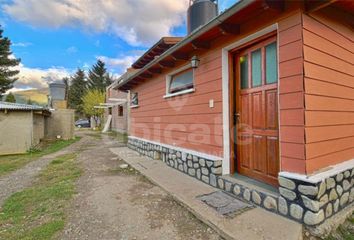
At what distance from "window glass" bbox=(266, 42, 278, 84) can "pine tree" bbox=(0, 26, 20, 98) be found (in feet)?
108

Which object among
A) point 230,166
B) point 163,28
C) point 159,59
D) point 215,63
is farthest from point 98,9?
point 230,166

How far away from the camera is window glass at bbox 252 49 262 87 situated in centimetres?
358

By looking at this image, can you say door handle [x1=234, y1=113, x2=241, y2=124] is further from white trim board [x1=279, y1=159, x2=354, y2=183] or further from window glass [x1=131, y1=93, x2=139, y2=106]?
window glass [x1=131, y1=93, x2=139, y2=106]

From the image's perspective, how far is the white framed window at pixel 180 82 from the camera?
208 inches

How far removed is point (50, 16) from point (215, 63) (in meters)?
10.5

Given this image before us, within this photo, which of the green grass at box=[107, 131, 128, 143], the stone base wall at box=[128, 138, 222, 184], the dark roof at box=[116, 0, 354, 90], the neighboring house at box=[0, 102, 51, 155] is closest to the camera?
the dark roof at box=[116, 0, 354, 90]

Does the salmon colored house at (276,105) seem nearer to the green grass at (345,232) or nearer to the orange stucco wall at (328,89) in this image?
the orange stucco wall at (328,89)

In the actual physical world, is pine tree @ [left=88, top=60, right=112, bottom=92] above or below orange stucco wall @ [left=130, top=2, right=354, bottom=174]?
above

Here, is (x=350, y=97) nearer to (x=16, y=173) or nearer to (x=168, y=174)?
(x=168, y=174)

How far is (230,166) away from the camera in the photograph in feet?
13.5

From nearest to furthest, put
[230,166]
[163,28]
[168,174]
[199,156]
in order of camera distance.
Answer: [230,166] → [199,156] → [168,174] → [163,28]

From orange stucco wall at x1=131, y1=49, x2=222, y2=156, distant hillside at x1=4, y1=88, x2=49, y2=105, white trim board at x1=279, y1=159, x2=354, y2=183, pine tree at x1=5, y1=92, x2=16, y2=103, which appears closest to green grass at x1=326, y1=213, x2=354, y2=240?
white trim board at x1=279, y1=159, x2=354, y2=183

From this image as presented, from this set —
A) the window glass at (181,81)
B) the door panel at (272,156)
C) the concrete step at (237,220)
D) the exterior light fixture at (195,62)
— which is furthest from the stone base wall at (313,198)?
the window glass at (181,81)

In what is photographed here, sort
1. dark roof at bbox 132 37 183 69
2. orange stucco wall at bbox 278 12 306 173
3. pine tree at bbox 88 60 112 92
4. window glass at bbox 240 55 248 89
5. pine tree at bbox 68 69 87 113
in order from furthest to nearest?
pine tree at bbox 88 60 112 92
pine tree at bbox 68 69 87 113
dark roof at bbox 132 37 183 69
window glass at bbox 240 55 248 89
orange stucco wall at bbox 278 12 306 173
